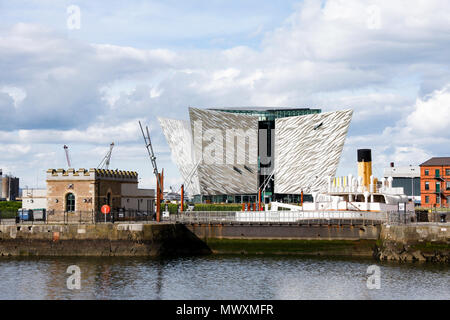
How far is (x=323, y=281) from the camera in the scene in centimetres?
4381

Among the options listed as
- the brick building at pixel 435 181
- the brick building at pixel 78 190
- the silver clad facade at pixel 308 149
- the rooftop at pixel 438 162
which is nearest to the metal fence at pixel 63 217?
the brick building at pixel 78 190

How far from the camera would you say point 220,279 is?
44625 mm

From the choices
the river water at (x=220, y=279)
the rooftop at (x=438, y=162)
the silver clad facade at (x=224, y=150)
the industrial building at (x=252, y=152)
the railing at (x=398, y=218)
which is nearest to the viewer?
the river water at (x=220, y=279)

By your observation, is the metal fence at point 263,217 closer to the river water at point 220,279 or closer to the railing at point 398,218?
the railing at point 398,218

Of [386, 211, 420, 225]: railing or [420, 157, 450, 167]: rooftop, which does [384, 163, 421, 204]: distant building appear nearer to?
[420, 157, 450, 167]: rooftop

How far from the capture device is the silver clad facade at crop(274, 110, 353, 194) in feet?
433

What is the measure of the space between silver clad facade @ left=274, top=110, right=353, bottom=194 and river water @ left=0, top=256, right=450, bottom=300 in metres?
78.7

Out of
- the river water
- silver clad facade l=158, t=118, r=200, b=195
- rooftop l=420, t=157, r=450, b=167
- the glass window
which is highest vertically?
silver clad facade l=158, t=118, r=200, b=195

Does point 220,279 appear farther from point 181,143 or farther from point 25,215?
point 181,143

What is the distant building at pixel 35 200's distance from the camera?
74.3 meters

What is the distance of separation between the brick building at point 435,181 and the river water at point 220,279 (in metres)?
79.0

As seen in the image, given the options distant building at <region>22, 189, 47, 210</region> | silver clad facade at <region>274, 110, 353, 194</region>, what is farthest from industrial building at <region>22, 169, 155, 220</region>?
silver clad facade at <region>274, 110, 353, 194</region>

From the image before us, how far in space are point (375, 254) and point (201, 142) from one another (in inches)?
3256

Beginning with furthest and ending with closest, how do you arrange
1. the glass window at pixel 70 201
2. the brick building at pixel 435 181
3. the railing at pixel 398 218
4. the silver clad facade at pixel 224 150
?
the silver clad facade at pixel 224 150 < the brick building at pixel 435 181 < the glass window at pixel 70 201 < the railing at pixel 398 218
